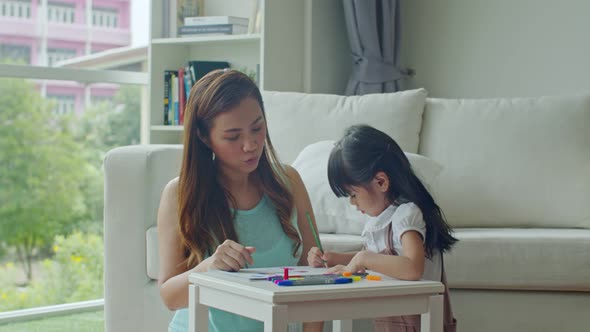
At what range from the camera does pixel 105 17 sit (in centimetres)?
387

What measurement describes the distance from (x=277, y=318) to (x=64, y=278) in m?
2.79

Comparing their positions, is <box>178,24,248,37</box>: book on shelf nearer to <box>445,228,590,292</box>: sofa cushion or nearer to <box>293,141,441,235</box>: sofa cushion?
<box>293,141,441,235</box>: sofa cushion

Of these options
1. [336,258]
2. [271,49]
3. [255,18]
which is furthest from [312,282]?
[255,18]

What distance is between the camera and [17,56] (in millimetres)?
3469

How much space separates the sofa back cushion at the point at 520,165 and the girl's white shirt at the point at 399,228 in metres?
0.97

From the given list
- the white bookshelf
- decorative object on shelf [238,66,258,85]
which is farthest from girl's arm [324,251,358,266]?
decorative object on shelf [238,66,258,85]

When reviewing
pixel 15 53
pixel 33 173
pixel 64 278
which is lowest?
pixel 64 278

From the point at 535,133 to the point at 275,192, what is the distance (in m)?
1.29

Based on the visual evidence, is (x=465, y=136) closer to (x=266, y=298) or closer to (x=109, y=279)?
(x=109, y=279)

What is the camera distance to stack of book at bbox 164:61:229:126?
3646mm

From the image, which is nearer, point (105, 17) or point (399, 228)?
point (399, 228)

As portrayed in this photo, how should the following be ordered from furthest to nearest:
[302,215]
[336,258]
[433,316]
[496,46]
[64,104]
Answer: [64,104] → [496,46] → [302,215] → [336,258] → [433,316]

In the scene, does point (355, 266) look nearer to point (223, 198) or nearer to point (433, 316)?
point (433, 316)

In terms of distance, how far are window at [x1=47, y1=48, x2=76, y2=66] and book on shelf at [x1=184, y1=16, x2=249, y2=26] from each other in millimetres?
528
